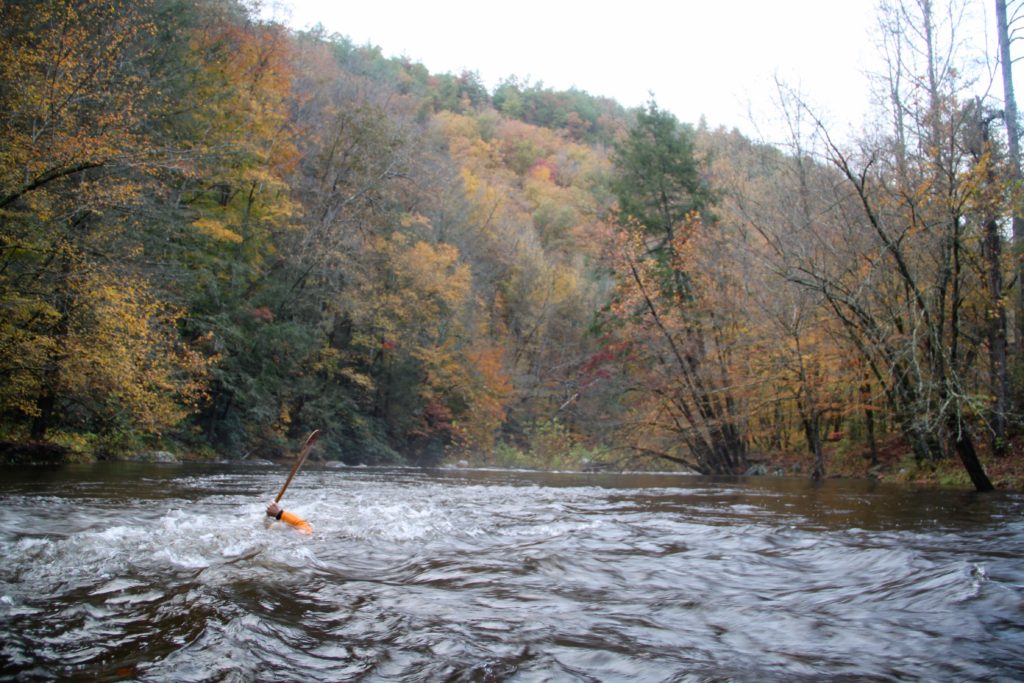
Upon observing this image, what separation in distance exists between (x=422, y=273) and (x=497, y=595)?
28494 millimetres

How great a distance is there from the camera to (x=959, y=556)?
5.73 meters

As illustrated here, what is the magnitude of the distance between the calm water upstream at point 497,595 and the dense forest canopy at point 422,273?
14.9ft

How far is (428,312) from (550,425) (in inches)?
322

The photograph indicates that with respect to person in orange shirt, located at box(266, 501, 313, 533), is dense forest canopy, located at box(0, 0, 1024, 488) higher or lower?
higher

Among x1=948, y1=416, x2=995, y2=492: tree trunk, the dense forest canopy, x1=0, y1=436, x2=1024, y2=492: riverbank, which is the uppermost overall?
the dense forest canopy

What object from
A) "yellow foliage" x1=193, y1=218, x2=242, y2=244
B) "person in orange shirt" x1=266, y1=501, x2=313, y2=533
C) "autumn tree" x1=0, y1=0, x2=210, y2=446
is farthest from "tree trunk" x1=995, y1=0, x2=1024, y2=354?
"yellow foliage" x1=193, y1=218, x2=242, y2=244

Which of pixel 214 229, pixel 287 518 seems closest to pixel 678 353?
pixel 214 229

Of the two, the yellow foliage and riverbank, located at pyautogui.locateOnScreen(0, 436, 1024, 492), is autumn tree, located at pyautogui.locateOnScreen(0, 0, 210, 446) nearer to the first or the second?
riverbank, located at pyautogui.locateOnScreen(0, 436, 1024, 492)

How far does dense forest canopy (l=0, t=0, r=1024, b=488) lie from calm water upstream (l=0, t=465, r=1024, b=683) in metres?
4.53

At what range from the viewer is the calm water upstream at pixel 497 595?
3.30m

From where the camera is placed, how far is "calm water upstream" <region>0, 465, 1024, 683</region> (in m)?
3.30

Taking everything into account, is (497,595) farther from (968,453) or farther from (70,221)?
(70,221)

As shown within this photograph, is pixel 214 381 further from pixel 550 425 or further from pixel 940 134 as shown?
pixel 940 134

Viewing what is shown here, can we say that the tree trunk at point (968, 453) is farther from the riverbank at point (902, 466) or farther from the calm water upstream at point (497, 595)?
the calm water upstream at point (497, 595)
